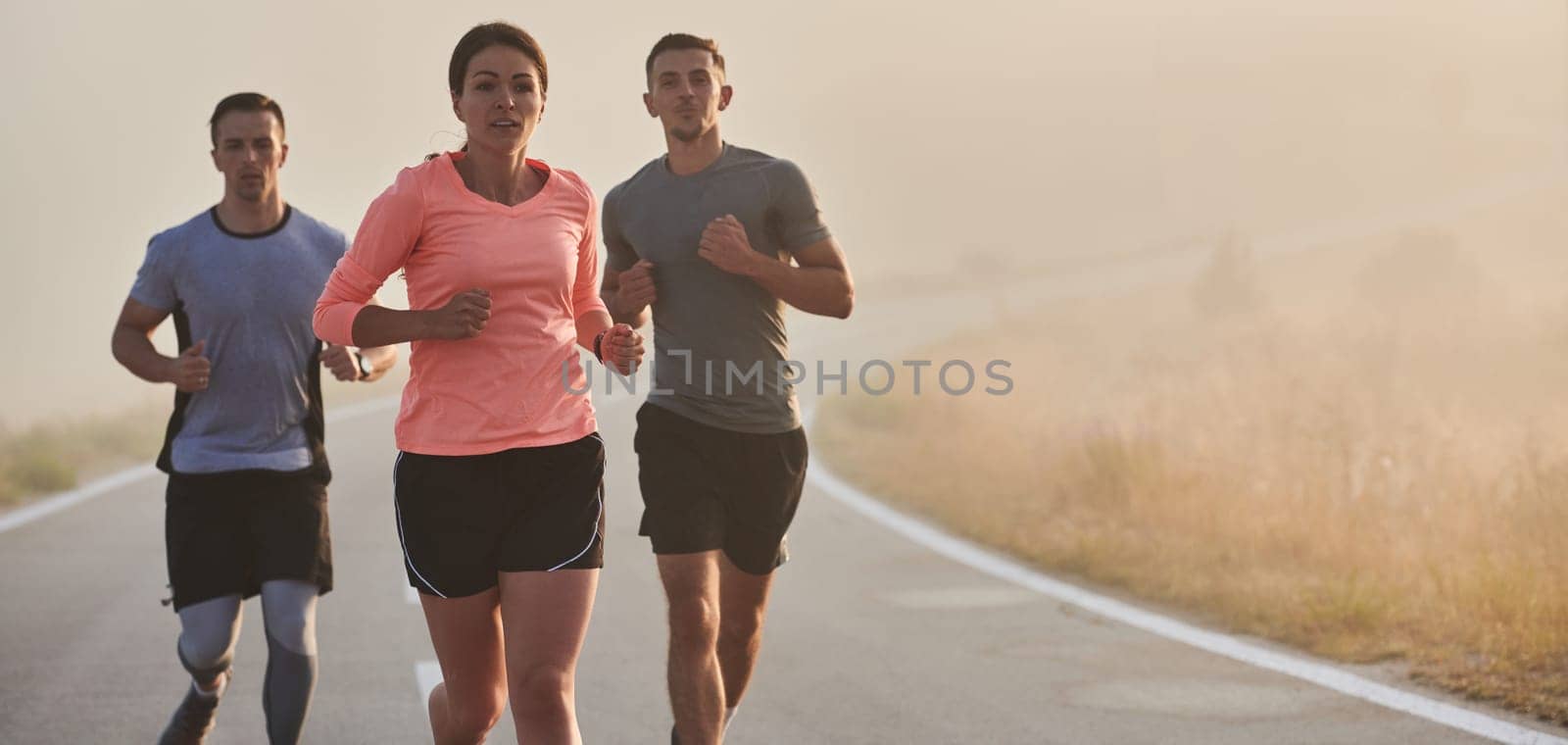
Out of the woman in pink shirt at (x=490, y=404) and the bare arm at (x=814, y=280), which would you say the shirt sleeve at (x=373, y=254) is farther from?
the bare arm at (x=814, y=280)

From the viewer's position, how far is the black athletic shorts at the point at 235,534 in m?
5.25

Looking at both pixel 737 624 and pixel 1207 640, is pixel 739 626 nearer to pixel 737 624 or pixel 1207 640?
pixel 737 624

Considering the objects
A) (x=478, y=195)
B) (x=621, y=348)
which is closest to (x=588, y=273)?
(x=621, y=348)

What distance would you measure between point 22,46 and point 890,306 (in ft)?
294

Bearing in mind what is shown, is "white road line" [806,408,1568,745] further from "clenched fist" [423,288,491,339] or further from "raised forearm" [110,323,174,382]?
"raised forearm" [110,323,174,382]

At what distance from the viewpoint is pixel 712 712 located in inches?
197

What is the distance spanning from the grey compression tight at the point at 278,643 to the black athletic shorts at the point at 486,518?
1.29 metres

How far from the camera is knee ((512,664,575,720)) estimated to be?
13.1 feet

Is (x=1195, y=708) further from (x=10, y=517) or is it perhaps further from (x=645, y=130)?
(x=645, y=130)

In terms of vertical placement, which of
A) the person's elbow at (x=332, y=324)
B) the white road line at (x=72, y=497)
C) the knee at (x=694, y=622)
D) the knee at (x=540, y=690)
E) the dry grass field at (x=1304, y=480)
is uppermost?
the person's elbow at (x=332, y=324)

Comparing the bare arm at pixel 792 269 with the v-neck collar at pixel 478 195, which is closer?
the v-neck collar at pixel 478 195

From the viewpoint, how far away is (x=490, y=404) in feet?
13.3

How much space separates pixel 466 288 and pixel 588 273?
506mm

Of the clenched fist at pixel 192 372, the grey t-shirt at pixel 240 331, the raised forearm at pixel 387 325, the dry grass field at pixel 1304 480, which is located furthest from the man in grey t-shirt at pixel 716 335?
the dry grass field at pixel 1304 480
